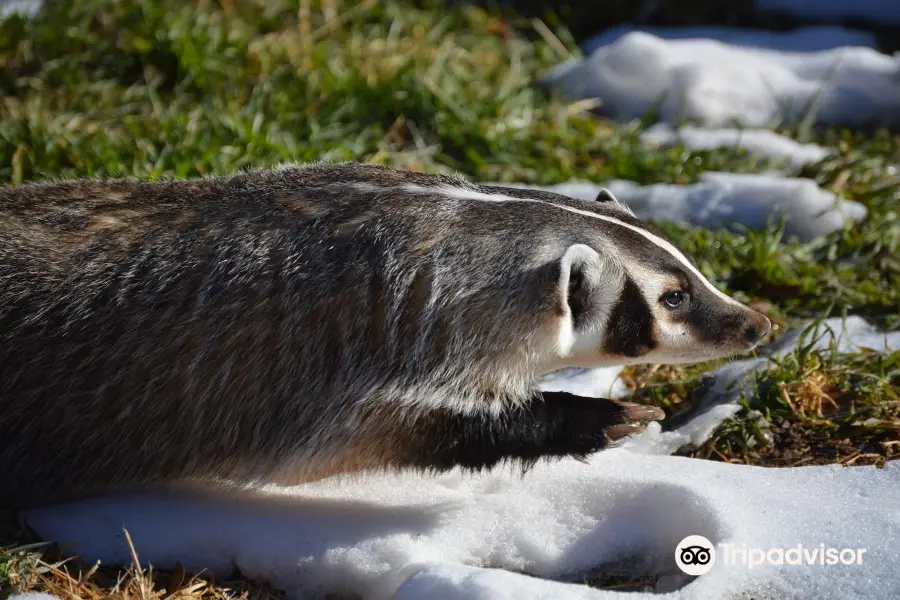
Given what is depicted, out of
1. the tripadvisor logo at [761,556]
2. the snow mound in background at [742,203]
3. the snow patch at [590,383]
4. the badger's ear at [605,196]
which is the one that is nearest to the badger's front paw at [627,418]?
the tripadvisor logo at [761,556]

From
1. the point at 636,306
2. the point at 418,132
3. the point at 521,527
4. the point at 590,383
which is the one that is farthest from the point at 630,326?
the point at 418,132

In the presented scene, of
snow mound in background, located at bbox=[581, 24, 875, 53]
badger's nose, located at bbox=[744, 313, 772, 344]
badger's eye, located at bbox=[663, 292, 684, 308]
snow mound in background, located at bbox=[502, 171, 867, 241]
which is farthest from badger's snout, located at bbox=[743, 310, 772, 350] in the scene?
snow mound in background, located at bbox=[581, 24, 875, 53]

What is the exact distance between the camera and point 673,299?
3.66m

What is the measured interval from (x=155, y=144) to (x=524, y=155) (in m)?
2.05

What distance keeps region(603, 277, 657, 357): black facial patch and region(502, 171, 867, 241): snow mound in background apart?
216 cm

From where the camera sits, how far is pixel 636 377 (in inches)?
181

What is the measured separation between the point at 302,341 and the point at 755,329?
1.56 m

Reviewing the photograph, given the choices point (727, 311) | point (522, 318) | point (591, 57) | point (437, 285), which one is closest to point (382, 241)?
point (437, 285)

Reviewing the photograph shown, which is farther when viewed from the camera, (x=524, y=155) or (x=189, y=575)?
(x=524, y=155)

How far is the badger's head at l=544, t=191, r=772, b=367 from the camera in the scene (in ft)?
11.4

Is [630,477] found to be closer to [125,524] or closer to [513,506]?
[513,506]

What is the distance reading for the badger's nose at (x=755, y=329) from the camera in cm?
376

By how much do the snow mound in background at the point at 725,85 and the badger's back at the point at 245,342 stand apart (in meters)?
3.71

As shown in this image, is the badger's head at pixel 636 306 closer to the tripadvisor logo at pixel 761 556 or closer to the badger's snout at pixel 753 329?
the badger's snout at pixel 753 329
